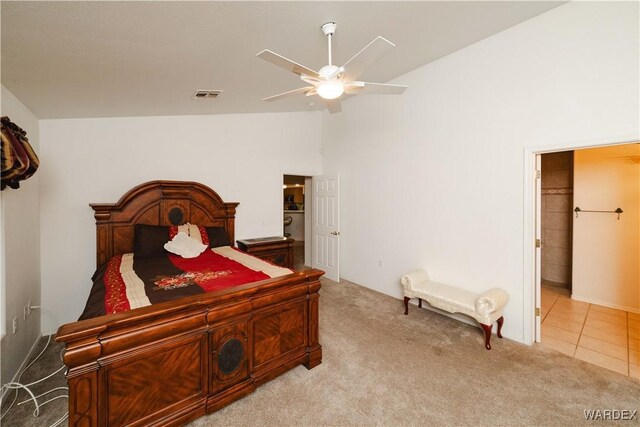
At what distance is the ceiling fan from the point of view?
1733mm

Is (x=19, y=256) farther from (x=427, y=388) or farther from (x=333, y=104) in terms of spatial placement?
(x=427, y=388)

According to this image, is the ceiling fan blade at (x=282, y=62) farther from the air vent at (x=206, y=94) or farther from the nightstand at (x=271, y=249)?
the nightstand at (x=271, y=249)

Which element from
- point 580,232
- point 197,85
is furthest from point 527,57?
point 197,85

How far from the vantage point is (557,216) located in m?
4.38

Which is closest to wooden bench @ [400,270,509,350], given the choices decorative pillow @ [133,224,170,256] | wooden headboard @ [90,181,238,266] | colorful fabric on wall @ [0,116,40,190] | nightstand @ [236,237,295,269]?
nightstand @ [236,237,295,269]

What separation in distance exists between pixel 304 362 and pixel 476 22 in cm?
350

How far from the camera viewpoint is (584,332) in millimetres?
2947

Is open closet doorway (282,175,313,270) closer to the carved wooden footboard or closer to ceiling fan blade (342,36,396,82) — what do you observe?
the carved wooden footboard

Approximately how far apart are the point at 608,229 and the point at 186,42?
5206mm

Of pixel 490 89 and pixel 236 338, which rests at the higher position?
pixel 490 89

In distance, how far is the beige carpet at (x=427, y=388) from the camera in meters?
1.85

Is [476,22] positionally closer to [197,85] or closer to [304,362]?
[197,85]

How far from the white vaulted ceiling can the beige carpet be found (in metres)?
2.51

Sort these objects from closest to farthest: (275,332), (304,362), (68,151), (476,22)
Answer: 1. (275,332)
2. (304,362)
3. (476,22)
4. (68,151)
